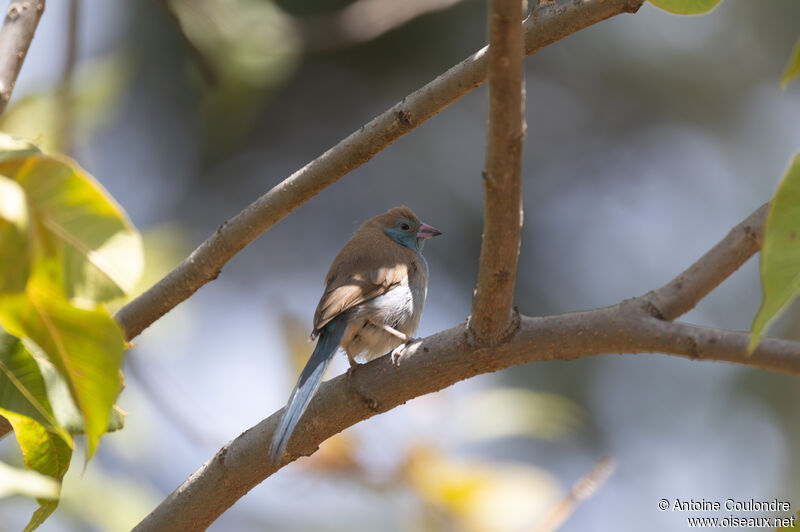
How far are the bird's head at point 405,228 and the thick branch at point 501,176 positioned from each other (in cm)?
266

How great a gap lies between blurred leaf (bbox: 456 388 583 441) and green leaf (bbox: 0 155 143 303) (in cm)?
268

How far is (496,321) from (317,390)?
78 centimetres

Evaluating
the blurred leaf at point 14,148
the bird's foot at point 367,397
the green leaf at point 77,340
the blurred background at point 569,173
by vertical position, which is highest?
the blurred background at point 569,173

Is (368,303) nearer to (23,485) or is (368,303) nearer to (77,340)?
(77,340)

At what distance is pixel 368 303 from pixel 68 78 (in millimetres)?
1556

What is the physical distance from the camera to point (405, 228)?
473 cm

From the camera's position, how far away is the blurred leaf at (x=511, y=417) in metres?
3.69

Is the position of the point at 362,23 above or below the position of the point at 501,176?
above

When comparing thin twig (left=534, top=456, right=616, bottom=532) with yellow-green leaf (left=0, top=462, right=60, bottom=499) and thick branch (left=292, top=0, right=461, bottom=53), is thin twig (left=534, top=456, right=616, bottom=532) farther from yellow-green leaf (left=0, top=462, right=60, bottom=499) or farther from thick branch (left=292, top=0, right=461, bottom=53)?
thick branch (left=292, top=0, right=461, bottom=53)

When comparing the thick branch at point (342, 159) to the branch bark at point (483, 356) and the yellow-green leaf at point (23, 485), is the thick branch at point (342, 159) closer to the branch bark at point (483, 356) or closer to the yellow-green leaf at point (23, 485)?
the branch bark at point (483, 356)

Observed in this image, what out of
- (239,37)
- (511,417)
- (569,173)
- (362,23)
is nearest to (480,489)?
(511,417)

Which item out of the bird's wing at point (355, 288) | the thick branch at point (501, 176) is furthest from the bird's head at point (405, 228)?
the thick branch at point (501, 176)

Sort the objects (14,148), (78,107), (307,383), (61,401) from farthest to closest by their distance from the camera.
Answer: (78,107) < (307,383) < (61,401) < (14,148)

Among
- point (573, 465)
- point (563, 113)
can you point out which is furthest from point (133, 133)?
point (573, 465)
